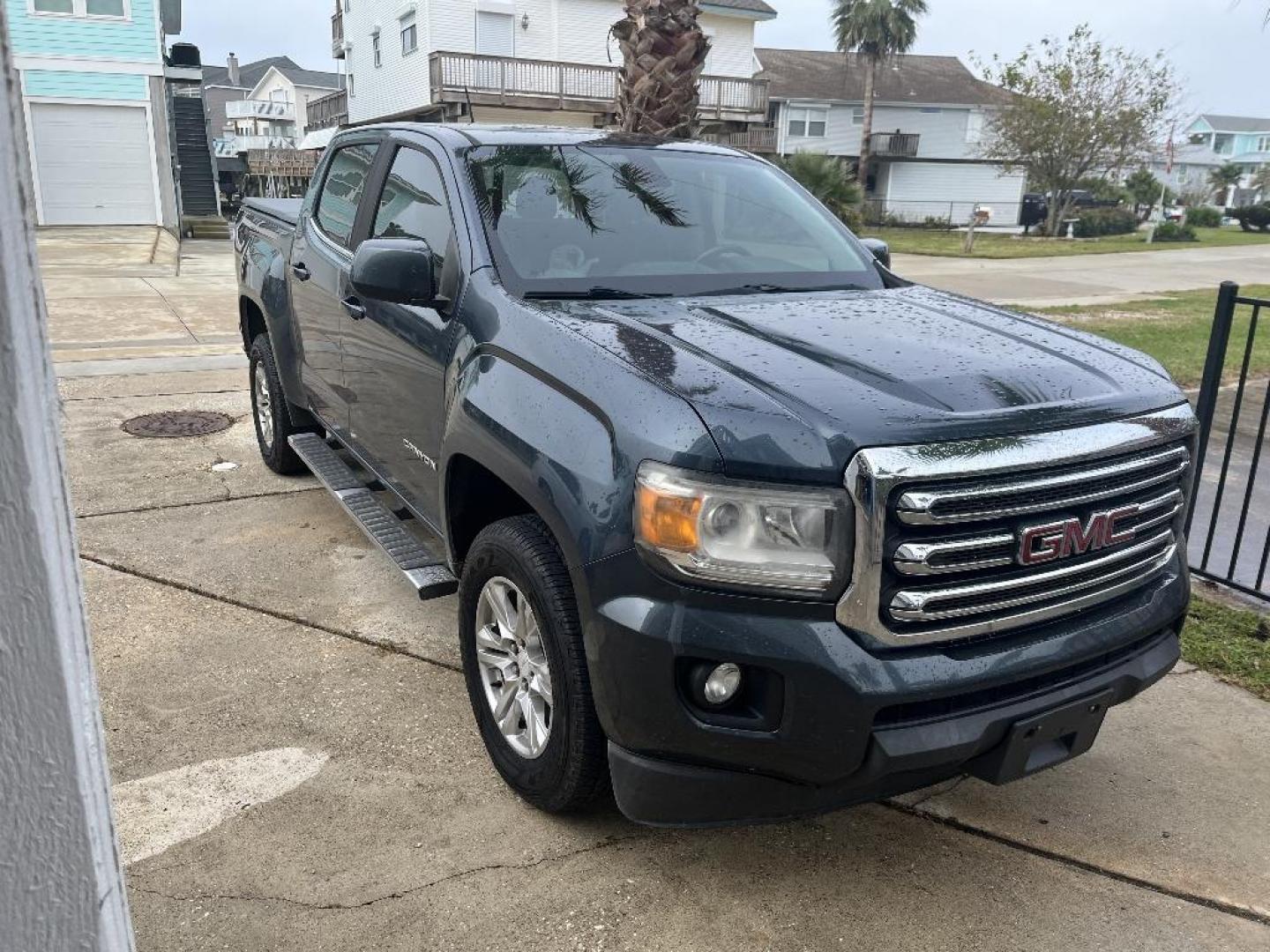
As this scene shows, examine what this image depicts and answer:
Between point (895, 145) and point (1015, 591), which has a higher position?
point (895, 145)

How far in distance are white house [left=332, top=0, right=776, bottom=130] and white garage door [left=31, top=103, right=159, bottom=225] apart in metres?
7.73

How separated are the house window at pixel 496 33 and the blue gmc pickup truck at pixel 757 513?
27641mm

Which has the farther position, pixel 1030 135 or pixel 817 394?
pixel 1030 135

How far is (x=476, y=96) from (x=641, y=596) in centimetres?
2703

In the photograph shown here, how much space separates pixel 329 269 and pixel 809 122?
44.9 meters

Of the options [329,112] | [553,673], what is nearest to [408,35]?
[329,112]

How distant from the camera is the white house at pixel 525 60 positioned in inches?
1085

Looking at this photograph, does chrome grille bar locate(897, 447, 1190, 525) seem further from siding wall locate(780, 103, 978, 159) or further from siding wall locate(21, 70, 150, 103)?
siding wall locate(780, 103, 978, 159)

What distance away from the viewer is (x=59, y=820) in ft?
3.56

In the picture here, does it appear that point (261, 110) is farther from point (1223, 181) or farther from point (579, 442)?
point (579, 442)

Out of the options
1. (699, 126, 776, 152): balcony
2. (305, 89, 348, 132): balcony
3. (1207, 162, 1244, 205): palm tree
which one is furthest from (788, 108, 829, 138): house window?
(1207, 162, 1244, 205): palm tree

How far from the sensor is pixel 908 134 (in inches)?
1823

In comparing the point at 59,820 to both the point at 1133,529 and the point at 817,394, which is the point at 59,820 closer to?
the point at 817,394

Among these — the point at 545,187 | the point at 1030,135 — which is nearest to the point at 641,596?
the point at 545,187
